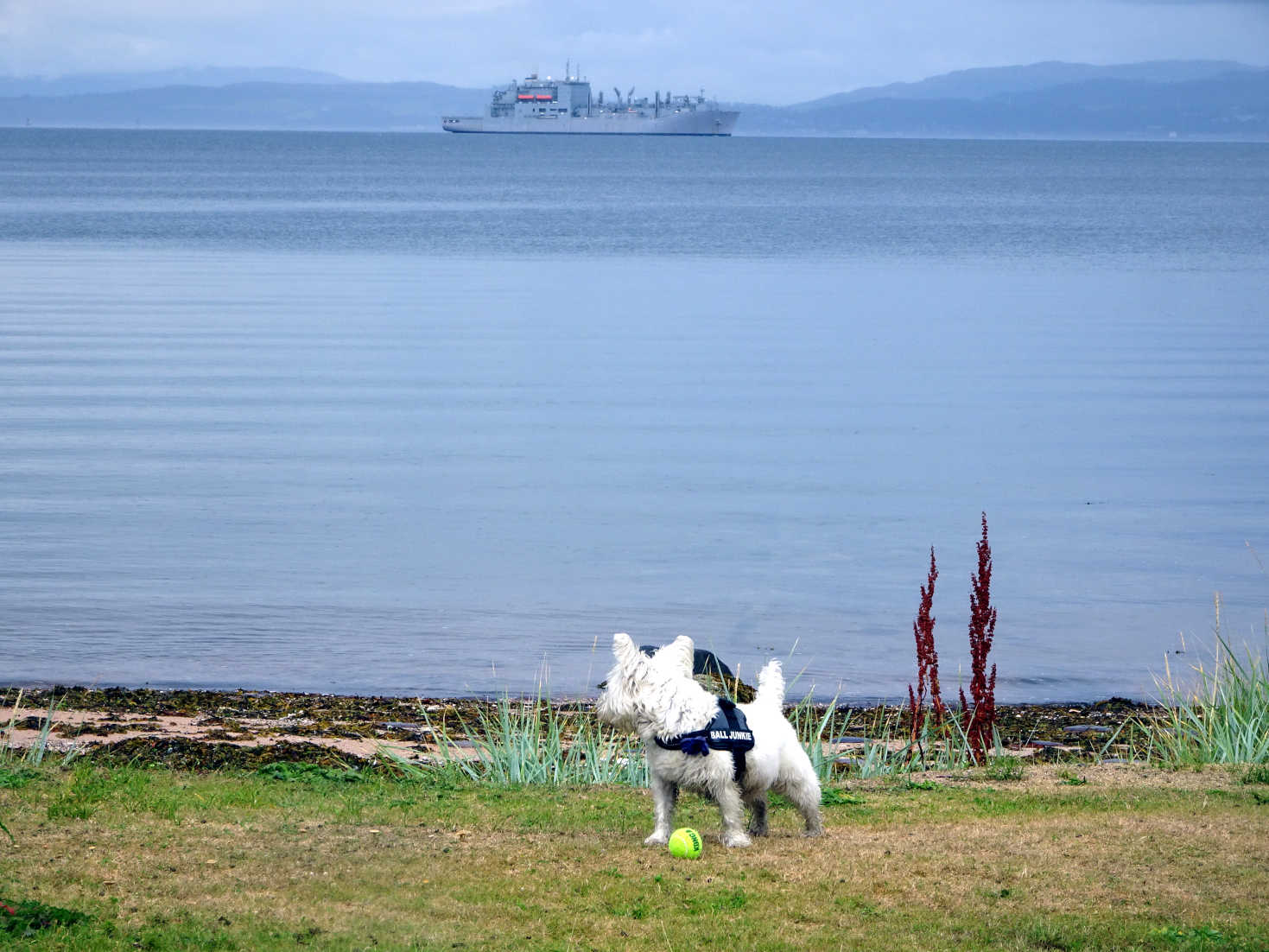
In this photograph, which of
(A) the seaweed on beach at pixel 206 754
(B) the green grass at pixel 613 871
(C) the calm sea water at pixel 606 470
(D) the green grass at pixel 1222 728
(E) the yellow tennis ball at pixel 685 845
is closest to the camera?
(B) the green grass at pixel 613 871

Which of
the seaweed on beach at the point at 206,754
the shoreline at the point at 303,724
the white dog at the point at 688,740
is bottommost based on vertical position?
the shoreline at the point at 303,724

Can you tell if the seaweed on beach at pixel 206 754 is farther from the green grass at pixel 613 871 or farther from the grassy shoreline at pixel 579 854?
the green grass at pixel 613 871

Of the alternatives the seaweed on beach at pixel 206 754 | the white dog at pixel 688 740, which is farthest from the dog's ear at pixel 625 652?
the seaweed on beach at pixel 206 754

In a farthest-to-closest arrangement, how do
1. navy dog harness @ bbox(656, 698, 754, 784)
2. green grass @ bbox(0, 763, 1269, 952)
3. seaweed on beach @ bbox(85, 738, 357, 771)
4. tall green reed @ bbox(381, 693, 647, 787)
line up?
1. seaweed on beach @ bbox(85, 738, 357, 771)
2. tall green reed @ bbox(381, 693, 647, 787)
3. navy dog harness @ bbox(656, 698, 754, 784)
4. green grass @ bbox(0, 763, 1269, 952)

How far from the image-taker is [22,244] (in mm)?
63188

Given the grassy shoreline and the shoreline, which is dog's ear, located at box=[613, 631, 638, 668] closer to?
the grassy shoreline

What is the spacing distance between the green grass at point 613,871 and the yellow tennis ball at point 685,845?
7cm

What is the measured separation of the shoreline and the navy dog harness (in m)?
3.48

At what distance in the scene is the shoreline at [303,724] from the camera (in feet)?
36.7

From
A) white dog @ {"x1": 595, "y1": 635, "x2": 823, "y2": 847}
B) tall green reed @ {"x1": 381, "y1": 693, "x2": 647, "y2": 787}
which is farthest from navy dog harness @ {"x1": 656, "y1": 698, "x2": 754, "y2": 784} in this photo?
tall green reed @ {"x1": 381, "y1": 693, "x2": 647, "y2": 787}

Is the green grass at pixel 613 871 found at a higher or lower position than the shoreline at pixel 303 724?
higher

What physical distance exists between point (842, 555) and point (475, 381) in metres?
13.8

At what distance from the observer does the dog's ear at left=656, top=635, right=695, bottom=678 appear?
7.66 metres

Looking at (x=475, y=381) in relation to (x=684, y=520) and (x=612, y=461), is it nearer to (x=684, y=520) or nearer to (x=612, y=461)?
(x=612, y=461)
